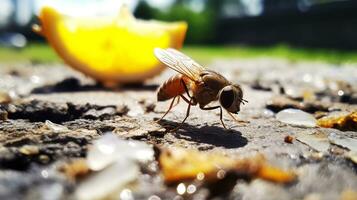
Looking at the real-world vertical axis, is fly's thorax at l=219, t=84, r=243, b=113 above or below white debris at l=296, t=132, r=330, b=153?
above

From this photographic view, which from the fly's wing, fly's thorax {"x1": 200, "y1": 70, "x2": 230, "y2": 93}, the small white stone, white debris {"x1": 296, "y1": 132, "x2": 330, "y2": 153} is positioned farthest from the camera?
the fly's wing

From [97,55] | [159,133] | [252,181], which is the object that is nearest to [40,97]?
[97,55]

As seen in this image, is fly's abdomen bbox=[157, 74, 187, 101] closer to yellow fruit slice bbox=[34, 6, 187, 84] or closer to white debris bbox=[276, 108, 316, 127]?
white debris bbox=[276, 108, 316, 127]

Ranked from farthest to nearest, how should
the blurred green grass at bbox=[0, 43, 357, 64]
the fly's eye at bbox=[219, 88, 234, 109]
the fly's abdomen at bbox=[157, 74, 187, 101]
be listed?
the blurred green grass at bbox=[0, 43, 357, 64], the fly's abdomen at bbox=[157, 74, 187, 101], the fly's eye at bbox=[219, 88, 234, 109]

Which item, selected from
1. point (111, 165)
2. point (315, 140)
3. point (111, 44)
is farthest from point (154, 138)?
point (111, 44)

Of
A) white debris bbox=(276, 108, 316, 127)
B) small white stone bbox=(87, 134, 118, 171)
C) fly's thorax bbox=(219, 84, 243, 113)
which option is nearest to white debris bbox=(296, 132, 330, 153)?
white debris bbox=(276, 108, 316, 127)
